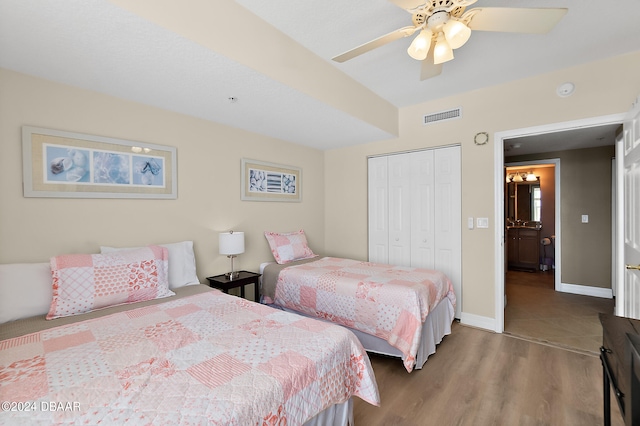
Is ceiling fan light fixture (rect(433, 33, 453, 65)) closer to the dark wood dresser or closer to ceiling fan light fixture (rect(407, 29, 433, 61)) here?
ceiling fan light fixture (rect(407, 29, 433, 61))

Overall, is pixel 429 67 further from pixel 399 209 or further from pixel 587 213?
pixel 587 213

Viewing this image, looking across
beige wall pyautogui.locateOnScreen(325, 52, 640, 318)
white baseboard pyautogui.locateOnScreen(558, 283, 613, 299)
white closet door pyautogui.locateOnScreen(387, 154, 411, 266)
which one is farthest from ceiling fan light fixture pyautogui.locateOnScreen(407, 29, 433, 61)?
white baseboard pyautogui.locateOnScreen(558, 283, 613, 299)

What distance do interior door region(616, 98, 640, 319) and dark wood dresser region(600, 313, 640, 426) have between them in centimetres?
87

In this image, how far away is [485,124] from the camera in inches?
122

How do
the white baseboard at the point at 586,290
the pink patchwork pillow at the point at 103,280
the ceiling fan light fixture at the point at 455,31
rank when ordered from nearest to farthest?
the ceiling fan light fixture at the point at 455,31 → the pink patchwork pillow at the point at 103,280 → the white baseboard at the point at 586,290

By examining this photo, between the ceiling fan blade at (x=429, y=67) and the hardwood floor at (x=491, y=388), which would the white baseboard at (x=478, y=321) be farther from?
the ceiling fan blade at (x=429, y=67)

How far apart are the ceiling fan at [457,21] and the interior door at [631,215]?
3.57 feet

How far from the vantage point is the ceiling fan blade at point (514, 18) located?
1396mm

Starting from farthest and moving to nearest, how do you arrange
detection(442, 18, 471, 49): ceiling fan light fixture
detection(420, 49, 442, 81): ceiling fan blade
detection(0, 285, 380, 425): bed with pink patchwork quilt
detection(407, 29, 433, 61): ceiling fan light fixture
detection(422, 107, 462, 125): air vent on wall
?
detection(422, 107, 462, 125): air vent on wall
detection(420, 49, 442, 81): ceiling fan blade
detection(407, 29, 433, 61): ceiling fan light fixture
detection(442, 18, 471, 49): ceiling fan light fixture
detection(0, 285, 380, 425): bed with pink patchwork quilt

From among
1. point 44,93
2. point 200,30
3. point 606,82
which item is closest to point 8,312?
point 44,93

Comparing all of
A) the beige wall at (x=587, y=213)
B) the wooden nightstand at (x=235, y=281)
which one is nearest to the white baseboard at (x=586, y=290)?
the beige wall at (x=587, y=213)

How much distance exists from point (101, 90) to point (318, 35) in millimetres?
1733

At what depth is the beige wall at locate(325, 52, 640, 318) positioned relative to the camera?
2.51 m

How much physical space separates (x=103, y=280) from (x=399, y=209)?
3.14 meters
